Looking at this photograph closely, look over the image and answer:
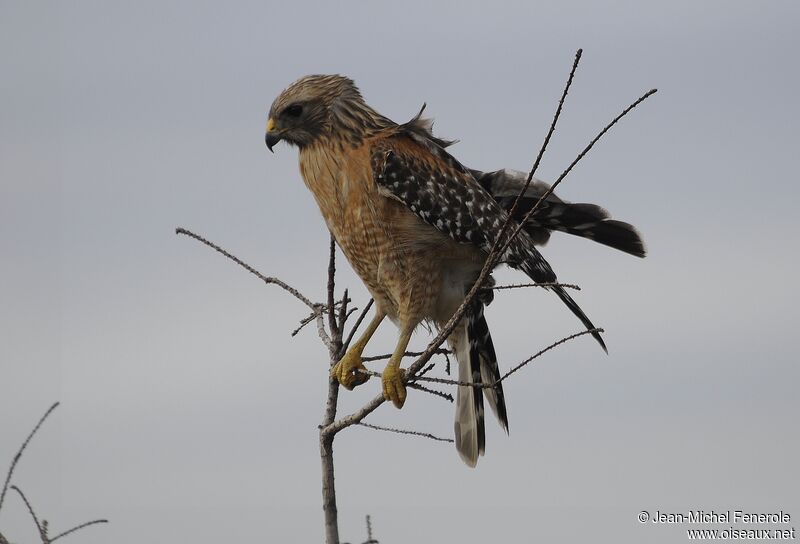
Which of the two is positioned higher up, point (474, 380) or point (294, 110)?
point (294, 110)

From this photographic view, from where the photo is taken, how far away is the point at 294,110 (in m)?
5.32

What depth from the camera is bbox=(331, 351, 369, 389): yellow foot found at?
5.21 m

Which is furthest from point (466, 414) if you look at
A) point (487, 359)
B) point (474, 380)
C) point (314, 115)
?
point (314, 115)

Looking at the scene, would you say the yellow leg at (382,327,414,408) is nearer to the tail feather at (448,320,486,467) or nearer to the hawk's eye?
the tail feather at (448,320,486,467)

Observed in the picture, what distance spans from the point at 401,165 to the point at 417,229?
36cm

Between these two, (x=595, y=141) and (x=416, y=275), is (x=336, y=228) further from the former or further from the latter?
(x=595, y=141)

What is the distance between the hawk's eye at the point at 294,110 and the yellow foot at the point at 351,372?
4.49 ft

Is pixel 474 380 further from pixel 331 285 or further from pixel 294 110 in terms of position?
pixel 294 110

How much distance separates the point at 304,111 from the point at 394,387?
1622 millimetres

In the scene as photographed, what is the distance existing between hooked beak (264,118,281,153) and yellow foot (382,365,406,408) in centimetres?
142

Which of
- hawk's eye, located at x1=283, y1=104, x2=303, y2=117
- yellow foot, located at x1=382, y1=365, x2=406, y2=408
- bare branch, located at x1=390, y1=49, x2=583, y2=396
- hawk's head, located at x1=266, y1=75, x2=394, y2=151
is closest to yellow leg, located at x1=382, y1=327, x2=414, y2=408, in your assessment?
yellow foot, located at x1=382, y1=365, x2=406, y2=408

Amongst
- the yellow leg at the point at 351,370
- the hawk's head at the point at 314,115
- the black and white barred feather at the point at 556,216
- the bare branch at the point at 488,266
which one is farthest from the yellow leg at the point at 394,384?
the hawk's head at the point at 314,115

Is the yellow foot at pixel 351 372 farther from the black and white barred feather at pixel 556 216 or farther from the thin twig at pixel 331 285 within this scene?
the black and white barred feather at pixel 556 216

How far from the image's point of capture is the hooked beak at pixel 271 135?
529 centimetres
